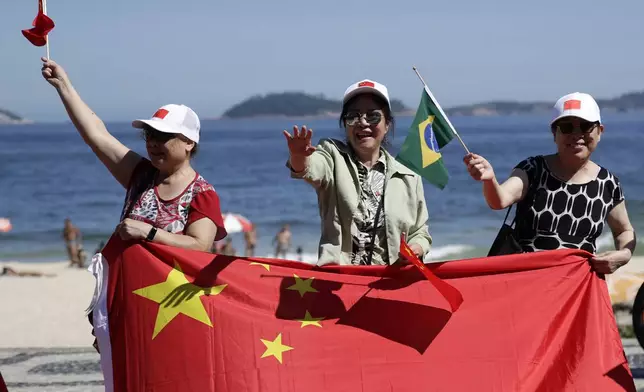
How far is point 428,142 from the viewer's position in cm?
556

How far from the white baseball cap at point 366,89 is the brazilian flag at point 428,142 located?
0.21 metres

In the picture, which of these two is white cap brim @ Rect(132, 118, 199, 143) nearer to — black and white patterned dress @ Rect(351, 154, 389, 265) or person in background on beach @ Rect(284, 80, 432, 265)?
person in background on beach @ Rect(284, 80, 432, 265)

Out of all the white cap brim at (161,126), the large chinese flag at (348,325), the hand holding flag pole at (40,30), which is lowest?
the large chinese flag at (348,325)

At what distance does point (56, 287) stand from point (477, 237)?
15.8 metres

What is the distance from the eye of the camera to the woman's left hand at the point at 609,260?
18.2 ft

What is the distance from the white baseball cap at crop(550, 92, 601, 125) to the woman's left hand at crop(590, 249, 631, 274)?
0.69 m

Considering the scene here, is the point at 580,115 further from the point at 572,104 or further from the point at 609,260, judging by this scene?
the point at 609,260

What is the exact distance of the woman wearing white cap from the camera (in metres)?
5.18

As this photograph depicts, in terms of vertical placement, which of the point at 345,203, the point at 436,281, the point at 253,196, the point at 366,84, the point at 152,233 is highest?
the point at 253,196

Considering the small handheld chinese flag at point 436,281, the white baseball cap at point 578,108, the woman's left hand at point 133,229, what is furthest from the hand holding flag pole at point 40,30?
the white baseball cap at point 578,108

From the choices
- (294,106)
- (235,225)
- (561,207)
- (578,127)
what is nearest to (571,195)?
(561,207)

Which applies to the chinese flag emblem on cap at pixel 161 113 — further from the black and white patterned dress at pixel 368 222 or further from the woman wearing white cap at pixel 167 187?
the black and white patterned dress at pixel 368 222

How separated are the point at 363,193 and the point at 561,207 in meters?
1.02

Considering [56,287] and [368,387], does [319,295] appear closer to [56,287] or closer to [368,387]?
[368,387]
